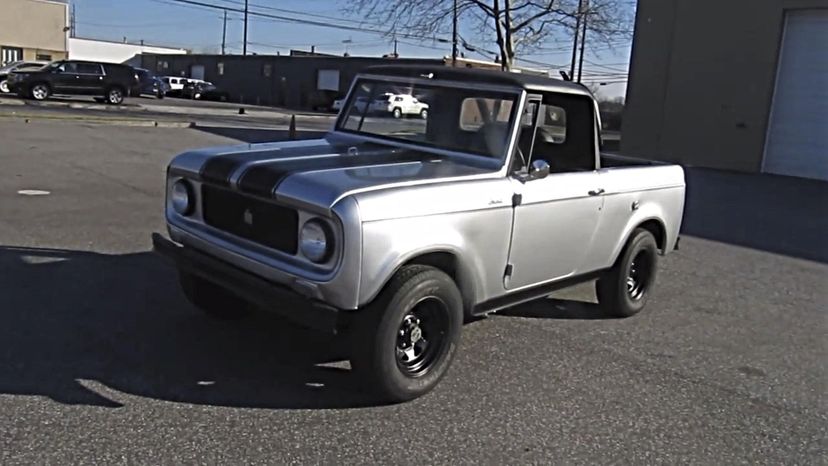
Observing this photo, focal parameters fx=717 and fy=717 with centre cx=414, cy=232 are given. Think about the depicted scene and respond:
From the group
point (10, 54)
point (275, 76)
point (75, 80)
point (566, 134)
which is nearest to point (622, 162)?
point (566, 134)

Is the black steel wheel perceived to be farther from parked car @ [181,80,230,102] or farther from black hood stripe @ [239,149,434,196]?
parked car @ [181,80,230,102]

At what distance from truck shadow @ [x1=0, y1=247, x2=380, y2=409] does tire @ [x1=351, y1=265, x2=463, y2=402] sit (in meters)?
0.27

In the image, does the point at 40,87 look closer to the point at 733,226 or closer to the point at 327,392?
the point at 733,226

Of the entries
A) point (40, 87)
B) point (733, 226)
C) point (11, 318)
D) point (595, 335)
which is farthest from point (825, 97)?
point (40, 87)

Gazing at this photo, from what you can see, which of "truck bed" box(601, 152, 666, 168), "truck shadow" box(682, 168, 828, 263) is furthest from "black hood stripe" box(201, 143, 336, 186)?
"truck shadow" box(682, 168, 828, 263)

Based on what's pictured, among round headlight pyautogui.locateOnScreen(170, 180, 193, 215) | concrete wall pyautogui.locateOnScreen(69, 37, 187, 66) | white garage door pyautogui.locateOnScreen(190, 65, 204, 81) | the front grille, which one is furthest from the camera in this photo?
concrete wall pyautogui.locateOnScreen(69, 37, 187, 66)

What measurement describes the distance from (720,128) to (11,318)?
1968 centimetres

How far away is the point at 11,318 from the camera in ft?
16.0

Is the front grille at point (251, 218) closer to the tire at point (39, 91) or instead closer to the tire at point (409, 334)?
the tire at point (409, 334)

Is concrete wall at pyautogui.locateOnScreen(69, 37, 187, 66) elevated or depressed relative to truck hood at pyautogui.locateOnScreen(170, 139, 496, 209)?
elevated

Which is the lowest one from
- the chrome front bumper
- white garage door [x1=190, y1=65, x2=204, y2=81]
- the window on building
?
the chrome front bumper

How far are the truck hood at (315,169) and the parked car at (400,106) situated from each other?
351 mm

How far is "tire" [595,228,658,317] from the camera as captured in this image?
5852 millimetres

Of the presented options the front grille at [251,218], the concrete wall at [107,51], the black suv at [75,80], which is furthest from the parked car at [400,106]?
the concrete wall at [107,51]
